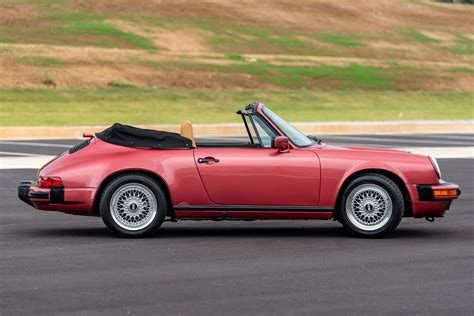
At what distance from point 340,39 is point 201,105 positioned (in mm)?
29623

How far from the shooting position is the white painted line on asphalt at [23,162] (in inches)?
832

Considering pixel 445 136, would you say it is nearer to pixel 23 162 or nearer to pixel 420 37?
pixel 23 162

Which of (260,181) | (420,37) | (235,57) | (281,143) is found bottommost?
(260,181)

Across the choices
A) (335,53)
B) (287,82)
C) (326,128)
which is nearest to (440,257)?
(326,128)

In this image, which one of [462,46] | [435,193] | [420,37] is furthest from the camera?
[420,37]

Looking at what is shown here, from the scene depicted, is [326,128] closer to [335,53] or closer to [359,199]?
[359,199]

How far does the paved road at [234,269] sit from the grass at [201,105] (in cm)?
2362

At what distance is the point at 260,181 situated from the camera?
12.1m

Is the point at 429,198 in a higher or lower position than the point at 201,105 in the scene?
lower

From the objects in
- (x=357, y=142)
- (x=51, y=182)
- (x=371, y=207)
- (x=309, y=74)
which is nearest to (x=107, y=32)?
(x=309, y=74)

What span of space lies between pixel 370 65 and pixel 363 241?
51.7 meters

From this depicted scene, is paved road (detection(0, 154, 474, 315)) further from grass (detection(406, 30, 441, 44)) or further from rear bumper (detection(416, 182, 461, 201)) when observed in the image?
grass (detection(406, 30, 441, 44))

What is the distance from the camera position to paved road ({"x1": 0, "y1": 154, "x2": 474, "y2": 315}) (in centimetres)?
860

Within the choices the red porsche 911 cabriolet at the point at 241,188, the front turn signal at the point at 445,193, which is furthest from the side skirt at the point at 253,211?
the front turn signal at the point at 445,193
